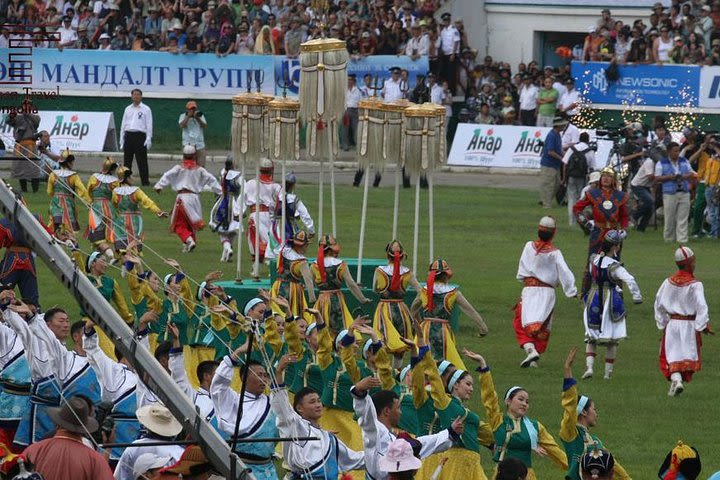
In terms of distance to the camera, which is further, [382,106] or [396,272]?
[382,106]

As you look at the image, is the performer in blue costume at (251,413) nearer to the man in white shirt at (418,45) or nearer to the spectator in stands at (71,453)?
the spectator in stands at (71,453)

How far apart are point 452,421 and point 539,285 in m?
7.33

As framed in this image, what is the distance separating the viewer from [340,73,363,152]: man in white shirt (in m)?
38.1

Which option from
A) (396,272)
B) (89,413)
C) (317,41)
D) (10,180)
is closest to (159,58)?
(10,180)

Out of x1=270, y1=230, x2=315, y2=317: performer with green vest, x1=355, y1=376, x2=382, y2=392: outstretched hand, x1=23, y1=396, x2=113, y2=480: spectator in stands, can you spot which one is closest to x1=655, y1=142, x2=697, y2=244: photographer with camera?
x1=270, y1=230, x2=315, y2=317: performer with green vest

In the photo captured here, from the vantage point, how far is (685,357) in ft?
59.6

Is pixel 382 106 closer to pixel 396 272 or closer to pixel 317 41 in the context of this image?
pixel 317 41

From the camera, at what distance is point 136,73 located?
132 feet

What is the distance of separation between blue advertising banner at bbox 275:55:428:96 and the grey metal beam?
98.0 feet

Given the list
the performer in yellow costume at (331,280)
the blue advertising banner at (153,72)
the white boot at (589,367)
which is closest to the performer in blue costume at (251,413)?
the performer in yellow costume at (331,280)

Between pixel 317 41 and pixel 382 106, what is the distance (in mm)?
1123

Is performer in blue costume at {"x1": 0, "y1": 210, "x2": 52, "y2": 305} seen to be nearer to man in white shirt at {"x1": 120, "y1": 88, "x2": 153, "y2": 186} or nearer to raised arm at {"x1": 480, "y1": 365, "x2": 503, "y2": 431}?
raised arm at {"x1": 480, "y1": 365, "x2": 503, "y2": 431}

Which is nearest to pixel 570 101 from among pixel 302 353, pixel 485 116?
pixel 485 116

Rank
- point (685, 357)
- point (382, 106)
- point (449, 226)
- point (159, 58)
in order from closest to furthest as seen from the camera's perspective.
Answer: point (685, 357)
point (382, 106)
point (449, 226)
point (159, 58)
